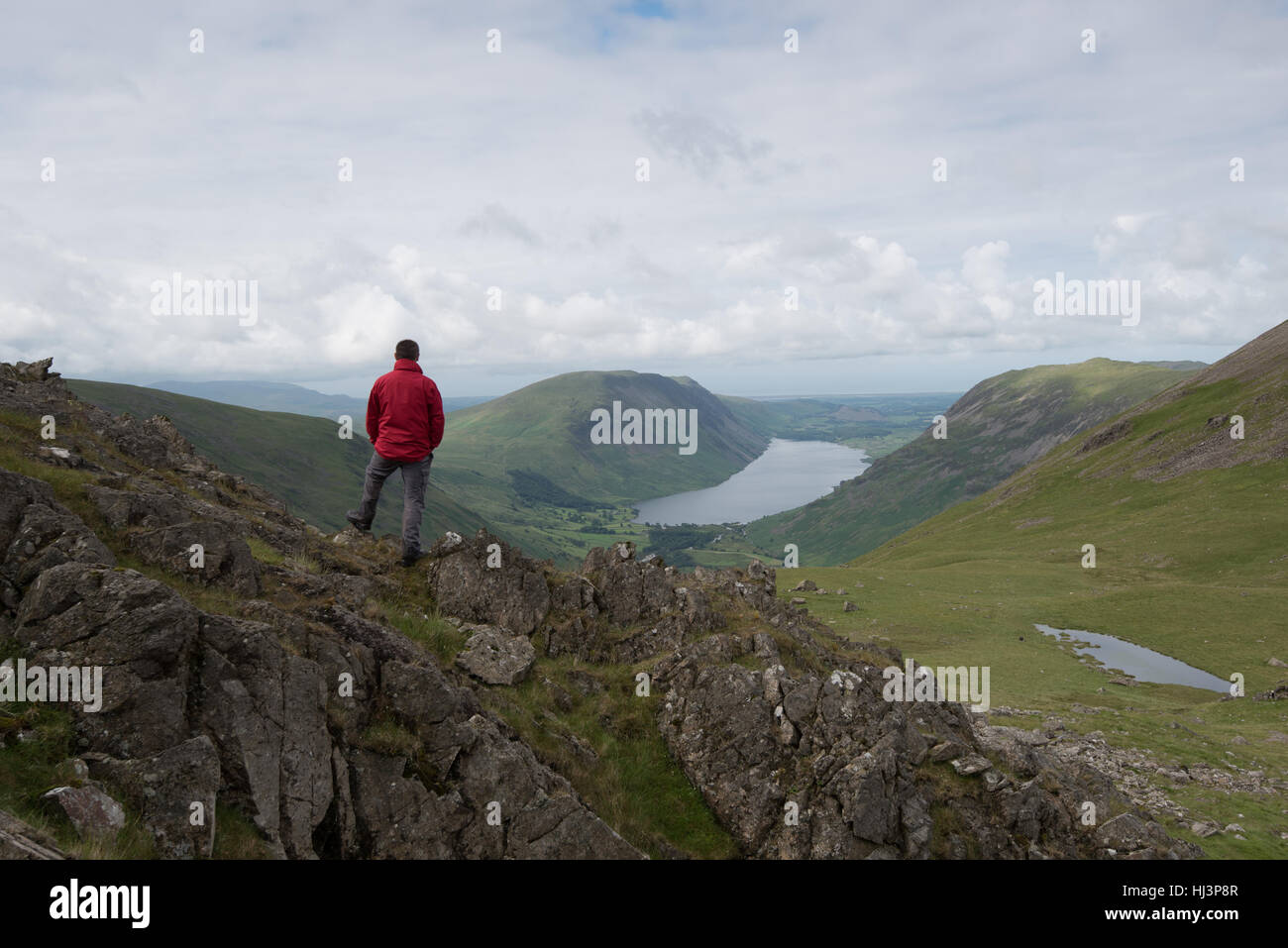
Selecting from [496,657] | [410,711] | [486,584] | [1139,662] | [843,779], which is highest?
[486,584]

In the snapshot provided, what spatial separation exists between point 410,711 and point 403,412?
26.6 ft

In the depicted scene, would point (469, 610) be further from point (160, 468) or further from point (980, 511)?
point (980, 511)

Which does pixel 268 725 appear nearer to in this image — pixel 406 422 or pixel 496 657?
pixel 496 657

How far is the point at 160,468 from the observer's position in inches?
786

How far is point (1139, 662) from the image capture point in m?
52.0

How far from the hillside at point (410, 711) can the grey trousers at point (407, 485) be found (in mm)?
1291

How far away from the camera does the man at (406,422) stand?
17000 mm

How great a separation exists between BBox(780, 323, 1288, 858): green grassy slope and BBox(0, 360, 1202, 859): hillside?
1743 centimetres

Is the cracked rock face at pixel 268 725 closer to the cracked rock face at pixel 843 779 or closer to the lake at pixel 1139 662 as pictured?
the cracked rock face at pixel 843 779

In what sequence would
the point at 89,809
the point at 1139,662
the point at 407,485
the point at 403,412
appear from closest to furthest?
the point at 89,809
the point at 403,412
the point at 407,485
the point at 1139,662

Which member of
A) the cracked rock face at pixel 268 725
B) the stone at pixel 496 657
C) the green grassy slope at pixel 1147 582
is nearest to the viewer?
the cracked rock face at pixel 268 725

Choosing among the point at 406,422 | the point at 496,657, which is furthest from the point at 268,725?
the point at 406,422

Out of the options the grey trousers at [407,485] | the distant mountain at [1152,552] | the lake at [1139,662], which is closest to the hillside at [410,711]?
the grey trousers at [407,485]
